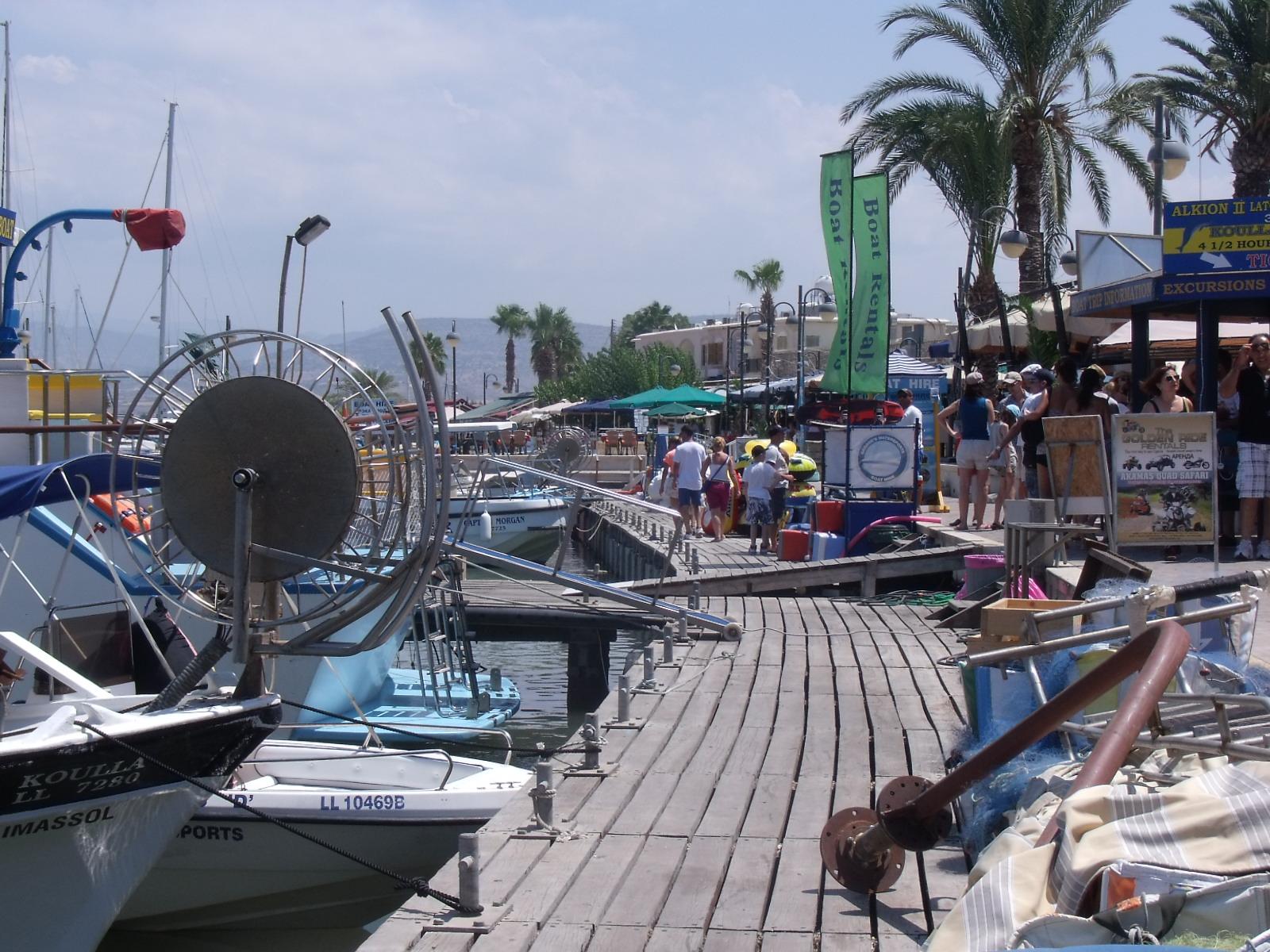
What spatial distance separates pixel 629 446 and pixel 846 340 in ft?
89.9

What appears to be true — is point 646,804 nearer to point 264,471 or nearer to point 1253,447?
point 264,471

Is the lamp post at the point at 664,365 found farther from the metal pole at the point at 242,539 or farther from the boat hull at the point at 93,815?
the metal pole at the point at 242,539

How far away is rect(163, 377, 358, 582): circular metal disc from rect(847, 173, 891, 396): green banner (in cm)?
1180

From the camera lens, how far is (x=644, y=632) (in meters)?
14.4

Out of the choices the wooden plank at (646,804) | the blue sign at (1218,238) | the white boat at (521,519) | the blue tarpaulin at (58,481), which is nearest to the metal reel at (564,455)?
the white boat at (521,519)

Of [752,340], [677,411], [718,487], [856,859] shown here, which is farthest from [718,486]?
[752,340]

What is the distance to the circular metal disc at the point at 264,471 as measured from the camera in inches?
239

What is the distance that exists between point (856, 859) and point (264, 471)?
10.6 feet

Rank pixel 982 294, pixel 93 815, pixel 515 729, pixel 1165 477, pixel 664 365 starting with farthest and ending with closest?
pixel 664 365
pixel 982 294
pixel 515 729
pixel 1165 477
pixel 93 815

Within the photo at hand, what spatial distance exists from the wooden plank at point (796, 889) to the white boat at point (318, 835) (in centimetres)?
331

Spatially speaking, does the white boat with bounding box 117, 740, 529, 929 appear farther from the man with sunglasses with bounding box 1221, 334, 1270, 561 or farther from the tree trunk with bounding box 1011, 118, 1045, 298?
the tree trunk with bounding box 1011, 118, 1045, 298

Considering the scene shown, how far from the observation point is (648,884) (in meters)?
5.10

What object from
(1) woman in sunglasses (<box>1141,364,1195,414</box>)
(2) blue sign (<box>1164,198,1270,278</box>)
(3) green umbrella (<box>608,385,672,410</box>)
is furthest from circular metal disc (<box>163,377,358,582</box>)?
(3) green umbrella (<box>608,385,672,410</box>)

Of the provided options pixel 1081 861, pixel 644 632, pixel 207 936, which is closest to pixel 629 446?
pixel 644 632
